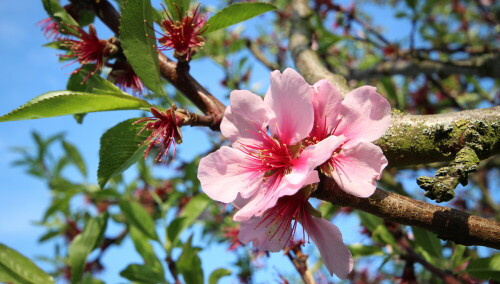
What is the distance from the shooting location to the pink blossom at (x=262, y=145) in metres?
0.93

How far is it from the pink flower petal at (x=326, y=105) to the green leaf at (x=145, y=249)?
1.26m

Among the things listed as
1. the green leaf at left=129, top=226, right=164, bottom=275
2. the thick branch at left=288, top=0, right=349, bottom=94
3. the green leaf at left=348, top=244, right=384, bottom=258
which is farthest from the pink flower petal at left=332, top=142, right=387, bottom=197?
the green leaf at left=129, top=226, right=164, bottom=275

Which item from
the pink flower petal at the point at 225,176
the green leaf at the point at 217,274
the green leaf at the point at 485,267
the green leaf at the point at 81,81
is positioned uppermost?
the green leaf at the point at 81,81

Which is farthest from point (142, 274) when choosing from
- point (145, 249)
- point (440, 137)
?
point (440, 137)

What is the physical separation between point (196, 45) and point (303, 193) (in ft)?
2.08

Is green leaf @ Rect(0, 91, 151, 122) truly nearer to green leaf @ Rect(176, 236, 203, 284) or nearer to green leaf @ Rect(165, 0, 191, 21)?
green leaf @ Rect(165, 0, 191, 21)

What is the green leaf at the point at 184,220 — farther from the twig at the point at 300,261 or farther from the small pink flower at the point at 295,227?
the small pink flower at the point at 295,227

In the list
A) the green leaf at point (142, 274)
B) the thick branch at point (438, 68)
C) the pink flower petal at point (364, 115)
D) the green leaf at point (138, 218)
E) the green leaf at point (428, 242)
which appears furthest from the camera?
the thick branch at point (438, 68)

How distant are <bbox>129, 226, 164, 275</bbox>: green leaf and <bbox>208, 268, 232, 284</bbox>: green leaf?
25 cm

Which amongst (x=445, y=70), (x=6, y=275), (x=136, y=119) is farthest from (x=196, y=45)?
(x=445, y=70)

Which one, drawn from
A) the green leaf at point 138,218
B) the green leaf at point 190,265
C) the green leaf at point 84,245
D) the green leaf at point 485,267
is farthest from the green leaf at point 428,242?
the green leaf at point 84,245

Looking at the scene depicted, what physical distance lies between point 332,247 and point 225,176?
0.33 metres

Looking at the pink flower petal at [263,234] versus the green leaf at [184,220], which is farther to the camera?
the green leaf at [184,220]

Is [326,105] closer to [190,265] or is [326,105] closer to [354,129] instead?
[354,129]
